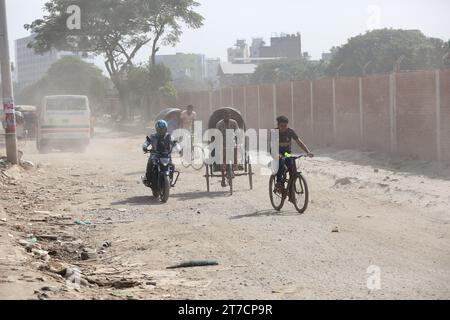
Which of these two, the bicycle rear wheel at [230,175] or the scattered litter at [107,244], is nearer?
the scattered litter at [107,244]

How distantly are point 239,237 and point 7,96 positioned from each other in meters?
12.5

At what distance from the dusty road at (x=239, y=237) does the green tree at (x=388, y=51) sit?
31.6m

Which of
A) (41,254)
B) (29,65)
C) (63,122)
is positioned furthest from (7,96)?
(29,65)

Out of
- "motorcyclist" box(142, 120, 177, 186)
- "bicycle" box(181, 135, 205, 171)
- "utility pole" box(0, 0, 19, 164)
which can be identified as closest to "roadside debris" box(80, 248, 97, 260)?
"motorcyclist" box(142, 120, 177, 186)

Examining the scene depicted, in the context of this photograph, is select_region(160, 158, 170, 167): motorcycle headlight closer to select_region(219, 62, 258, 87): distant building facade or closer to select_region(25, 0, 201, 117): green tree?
select_region(25, 0, 201, 117): green tree

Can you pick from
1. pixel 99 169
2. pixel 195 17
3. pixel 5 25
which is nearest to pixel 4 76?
pixel 5 25

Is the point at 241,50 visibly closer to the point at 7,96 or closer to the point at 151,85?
the point at 151,85

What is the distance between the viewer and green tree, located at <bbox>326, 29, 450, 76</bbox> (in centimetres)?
4898

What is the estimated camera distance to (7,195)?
52.6 ft

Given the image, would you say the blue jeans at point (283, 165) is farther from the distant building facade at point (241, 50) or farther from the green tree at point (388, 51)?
the distant building facade at point (241, 50)

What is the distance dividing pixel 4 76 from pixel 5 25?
142cm

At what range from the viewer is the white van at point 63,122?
2766cm

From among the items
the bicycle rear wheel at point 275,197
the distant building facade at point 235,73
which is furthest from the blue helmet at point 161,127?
the distant building facade at point 235,73

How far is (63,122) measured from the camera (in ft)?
91.0
